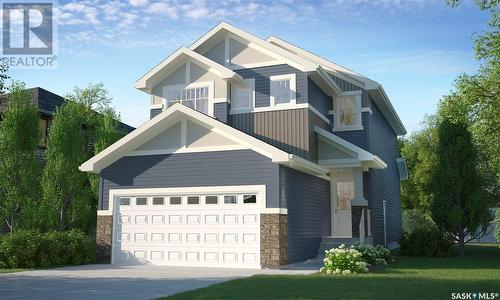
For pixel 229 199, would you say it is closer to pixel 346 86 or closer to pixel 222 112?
pixel 222 112

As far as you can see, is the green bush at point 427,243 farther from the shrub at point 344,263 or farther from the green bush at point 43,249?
the green bush at point 43,249

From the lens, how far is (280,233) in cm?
1517

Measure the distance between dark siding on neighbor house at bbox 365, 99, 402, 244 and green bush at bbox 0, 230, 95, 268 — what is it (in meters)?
11.3

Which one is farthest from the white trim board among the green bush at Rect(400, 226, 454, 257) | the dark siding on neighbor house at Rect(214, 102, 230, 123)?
the green bush at Rect(400, 226, 454, 257)

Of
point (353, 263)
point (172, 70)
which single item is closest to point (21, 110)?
point (172, 70)

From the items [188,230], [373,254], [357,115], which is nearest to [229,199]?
[188,230]

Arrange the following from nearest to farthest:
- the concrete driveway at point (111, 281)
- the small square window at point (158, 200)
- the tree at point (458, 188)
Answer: the concrete driveway at point (111, 281)
the small square window at point (158, 200)
the tree at point (458, 188)

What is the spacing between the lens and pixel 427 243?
794 inches

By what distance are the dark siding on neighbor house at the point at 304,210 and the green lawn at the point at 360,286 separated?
11.2 ft

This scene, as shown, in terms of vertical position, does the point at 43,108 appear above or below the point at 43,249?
above

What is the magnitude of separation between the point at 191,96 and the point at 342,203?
7504 mm

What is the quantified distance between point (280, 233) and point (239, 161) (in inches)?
102

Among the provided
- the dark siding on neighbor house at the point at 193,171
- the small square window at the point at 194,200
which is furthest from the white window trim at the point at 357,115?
the small square window at the point at 194,200

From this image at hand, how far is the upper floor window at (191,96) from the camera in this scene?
19328mm
